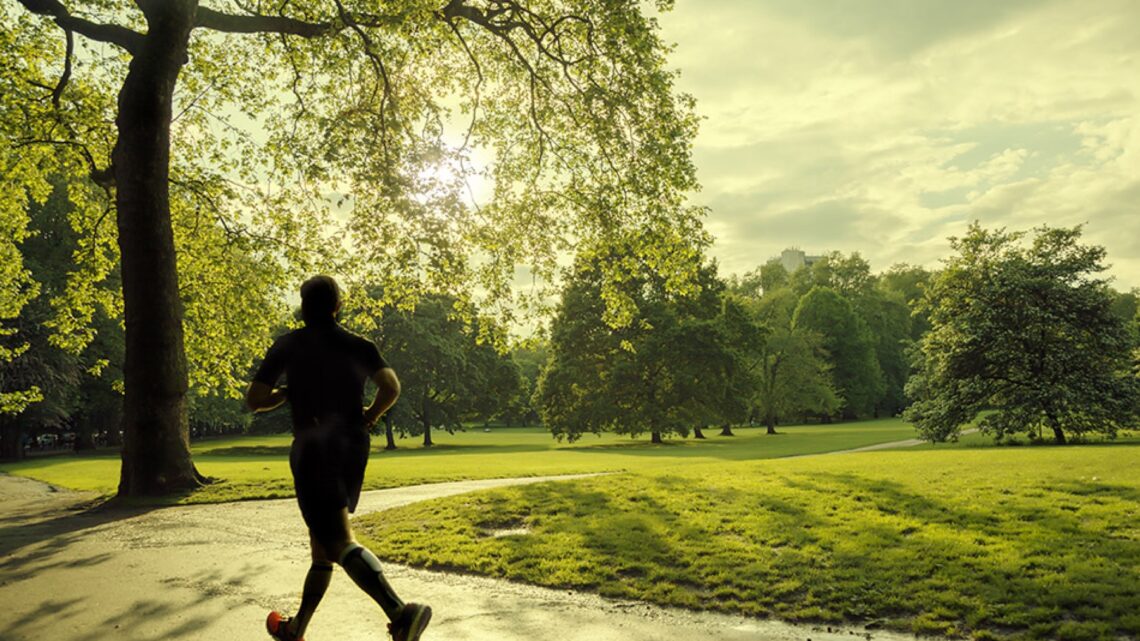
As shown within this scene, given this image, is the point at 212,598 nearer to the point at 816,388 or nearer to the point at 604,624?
the point at 604,624

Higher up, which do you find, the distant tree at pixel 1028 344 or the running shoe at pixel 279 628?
the distant tree at pixel 1028 344

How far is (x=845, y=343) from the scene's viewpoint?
80625 millimetres

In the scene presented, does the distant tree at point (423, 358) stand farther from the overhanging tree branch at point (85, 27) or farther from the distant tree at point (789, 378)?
the overhanging tree branch at point (85, 27)

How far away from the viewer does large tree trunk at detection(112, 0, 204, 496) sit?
1509 centimetres

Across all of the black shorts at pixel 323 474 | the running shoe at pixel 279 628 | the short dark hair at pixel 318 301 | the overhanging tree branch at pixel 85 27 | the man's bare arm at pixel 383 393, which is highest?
the overhanging tree branch at pixel 85 27

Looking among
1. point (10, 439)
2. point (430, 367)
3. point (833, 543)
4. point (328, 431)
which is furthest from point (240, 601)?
point (10, 439)

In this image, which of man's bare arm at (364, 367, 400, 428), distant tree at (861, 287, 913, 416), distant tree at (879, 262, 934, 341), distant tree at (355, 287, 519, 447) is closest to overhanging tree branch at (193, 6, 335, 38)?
man's bare arm at (364, 367, 400, 428)

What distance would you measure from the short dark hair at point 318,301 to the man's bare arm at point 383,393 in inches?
21.8

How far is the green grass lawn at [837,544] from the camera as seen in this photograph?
648 centimetres

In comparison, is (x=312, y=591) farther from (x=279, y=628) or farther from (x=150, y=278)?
(x=150, y=278)

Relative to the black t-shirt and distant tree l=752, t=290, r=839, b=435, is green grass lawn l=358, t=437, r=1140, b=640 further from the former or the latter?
distant tree l=752, t=290, r=839, b=435

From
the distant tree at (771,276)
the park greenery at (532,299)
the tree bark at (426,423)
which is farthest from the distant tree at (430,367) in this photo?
the distant tree at (771,276)

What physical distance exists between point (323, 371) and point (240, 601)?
3.52 metres

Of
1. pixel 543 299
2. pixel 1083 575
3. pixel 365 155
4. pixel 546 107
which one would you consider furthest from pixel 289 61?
pixel 1083 575
